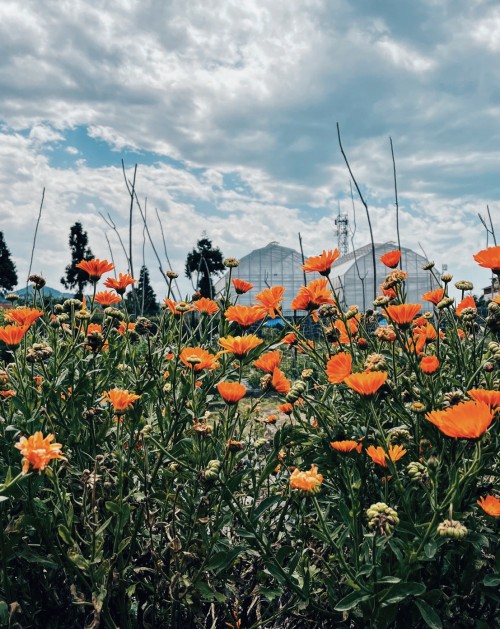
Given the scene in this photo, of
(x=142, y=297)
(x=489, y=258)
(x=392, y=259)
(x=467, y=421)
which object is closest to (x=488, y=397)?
(x=467, y=421)

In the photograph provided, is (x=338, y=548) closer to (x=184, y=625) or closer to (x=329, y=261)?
(x=184, y=625)

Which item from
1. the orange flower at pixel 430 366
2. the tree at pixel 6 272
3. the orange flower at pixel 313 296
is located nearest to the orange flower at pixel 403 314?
the orange flower at pixel 430 366

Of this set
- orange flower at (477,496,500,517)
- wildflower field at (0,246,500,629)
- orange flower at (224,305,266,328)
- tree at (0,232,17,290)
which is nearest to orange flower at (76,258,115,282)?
wildflower field at (0,246,500,629)

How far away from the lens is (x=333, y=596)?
1.22 meters

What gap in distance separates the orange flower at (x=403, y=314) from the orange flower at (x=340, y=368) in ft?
0.60

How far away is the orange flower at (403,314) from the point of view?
1.46m

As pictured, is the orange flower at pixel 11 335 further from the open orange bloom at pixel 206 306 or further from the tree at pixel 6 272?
the tree at pixel 6 272

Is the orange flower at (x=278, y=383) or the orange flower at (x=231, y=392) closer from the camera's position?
the orange flower at (x=231, y=392)

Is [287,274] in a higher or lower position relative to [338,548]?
higher

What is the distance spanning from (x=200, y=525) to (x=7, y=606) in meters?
0.45

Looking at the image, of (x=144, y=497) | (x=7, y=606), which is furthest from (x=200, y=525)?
(x=7, y=606)

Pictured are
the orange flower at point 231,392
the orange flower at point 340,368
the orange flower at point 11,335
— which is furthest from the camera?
the orange flower at point 11,335

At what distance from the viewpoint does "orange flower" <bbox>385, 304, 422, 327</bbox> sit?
4.80ft

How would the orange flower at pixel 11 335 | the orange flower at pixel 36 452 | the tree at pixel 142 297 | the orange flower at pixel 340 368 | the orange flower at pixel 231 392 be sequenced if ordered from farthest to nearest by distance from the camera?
the tree at pixel 142 297 < the orange flower at pixel 11 335 < the orange flower at pixel 340 368 < the orange flower at pixel 231 392 < the orange flower at pixel 36 452
